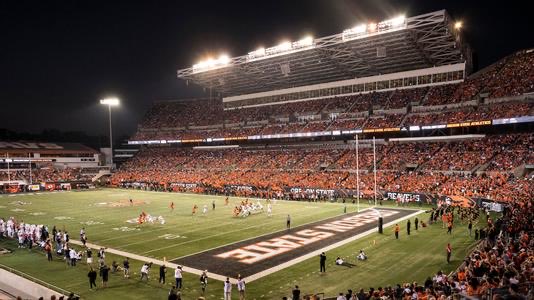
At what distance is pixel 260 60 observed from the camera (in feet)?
187

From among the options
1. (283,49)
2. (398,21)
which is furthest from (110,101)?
(398,21)

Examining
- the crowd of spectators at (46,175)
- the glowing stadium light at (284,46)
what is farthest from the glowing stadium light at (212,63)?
the crowd of spectators at (46,175)

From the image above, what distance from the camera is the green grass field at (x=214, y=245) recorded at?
57.7 feet

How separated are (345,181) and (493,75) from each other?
2434cm

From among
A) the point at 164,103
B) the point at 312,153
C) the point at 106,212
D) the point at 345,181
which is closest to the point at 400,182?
the point at 345,181

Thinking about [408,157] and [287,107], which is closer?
[408,157]

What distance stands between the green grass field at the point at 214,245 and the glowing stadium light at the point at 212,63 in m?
25.2

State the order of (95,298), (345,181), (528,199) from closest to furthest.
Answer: (95,298) < (528,199) < (345,181)

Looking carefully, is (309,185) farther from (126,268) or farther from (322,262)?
(126,268)

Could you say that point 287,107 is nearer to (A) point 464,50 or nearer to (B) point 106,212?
(A) point 464,50

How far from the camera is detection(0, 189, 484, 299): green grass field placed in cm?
1758

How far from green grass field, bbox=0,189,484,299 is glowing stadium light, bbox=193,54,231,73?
82.7 feet

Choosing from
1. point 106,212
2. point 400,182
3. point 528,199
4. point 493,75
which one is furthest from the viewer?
point 493,75

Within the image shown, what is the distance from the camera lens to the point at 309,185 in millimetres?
49812
